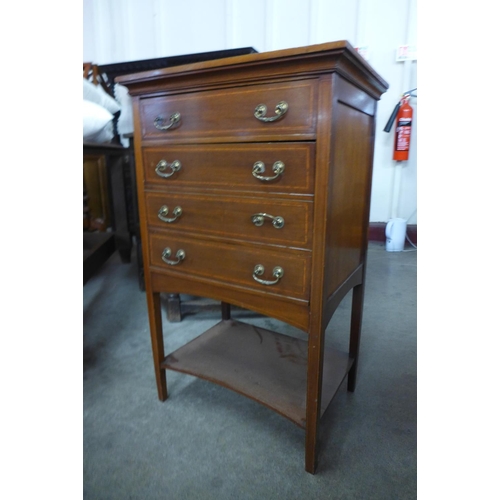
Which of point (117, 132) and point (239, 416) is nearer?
point (239, 416)

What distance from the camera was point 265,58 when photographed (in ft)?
2.29

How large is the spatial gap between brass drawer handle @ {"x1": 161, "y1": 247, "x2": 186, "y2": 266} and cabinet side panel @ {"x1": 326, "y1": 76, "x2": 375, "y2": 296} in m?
0.40

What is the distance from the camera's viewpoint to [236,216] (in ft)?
2.81

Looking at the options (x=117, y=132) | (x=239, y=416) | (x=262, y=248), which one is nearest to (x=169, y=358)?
(x=239, y=416)

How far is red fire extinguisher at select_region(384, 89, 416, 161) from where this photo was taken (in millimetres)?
2400

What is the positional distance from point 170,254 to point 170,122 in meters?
0.35

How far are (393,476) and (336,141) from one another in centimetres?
82

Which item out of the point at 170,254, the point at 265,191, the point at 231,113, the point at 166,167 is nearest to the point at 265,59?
the point at 231,113

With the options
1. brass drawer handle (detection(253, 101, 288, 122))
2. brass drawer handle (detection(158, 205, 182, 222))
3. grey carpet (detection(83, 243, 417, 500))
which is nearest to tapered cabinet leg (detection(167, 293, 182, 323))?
grey carpet (detection(83, 243, 417, 500))

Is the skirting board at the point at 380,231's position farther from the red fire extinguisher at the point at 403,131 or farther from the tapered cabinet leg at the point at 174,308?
the tapered cabinet leg at the point at 174,308

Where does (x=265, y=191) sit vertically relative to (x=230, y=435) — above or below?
above

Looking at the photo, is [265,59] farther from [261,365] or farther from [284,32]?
[284,32]
